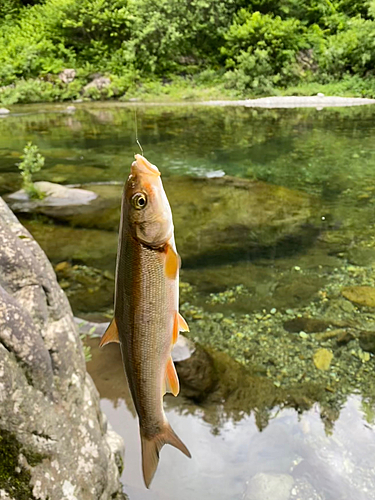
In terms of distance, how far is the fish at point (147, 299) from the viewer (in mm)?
1433

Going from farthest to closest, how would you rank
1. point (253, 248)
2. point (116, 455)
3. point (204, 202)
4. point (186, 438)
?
point (204, 202) → point (253, 248) → point (186, 438) → point (116, 455)

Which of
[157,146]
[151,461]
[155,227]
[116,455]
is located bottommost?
[157,146]

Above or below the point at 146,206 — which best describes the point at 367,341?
below

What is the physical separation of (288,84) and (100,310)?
2679 centimetres

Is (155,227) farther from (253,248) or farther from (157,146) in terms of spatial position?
(157,146)

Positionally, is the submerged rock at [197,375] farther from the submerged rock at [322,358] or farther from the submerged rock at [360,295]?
the submerged rock at [360,295]

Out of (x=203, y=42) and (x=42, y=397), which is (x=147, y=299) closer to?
(x=42, y=397)

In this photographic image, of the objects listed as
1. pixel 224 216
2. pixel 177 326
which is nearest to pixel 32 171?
pixel 224 216

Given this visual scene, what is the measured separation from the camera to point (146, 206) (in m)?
1.43

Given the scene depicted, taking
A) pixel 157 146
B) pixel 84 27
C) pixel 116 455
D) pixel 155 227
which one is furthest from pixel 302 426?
pixel 84 27

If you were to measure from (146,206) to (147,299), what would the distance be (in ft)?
1.08

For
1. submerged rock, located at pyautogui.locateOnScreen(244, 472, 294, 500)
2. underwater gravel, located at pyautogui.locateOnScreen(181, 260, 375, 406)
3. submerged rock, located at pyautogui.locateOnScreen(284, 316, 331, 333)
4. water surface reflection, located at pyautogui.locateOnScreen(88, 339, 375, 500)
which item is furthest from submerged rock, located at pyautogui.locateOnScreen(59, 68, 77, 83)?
submerged rock, located at pyautogui.locateOnScreen(244, 472, 294, 500)

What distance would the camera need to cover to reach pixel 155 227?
1446 millimetres

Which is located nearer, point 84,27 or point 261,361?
point 261,361
